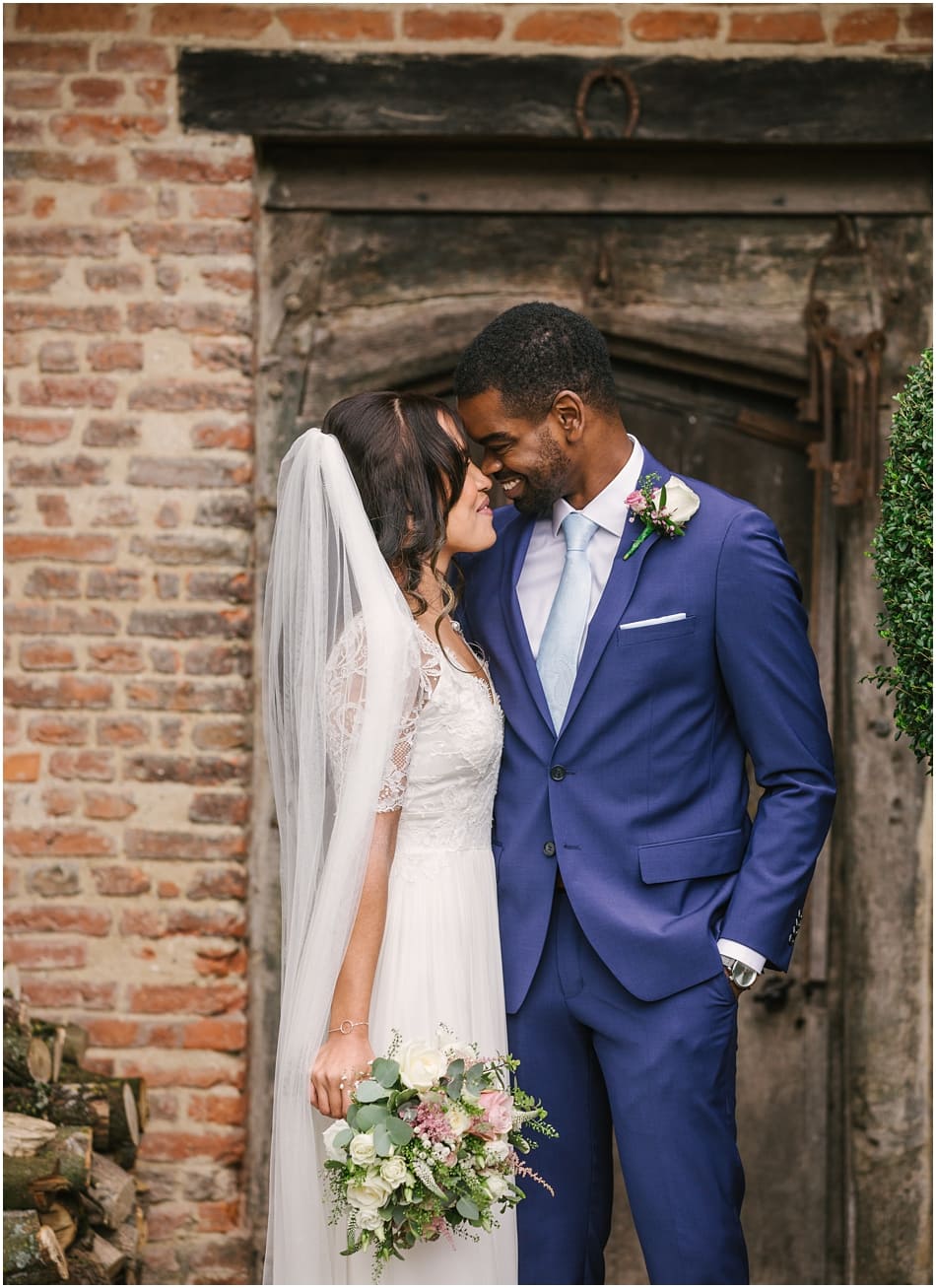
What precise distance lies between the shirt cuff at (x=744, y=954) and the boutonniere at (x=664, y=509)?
781mm

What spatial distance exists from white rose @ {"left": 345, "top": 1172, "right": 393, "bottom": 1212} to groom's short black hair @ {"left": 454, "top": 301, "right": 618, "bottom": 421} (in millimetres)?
1462

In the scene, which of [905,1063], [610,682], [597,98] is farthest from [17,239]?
[905,1063]

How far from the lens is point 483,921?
8.30 ft

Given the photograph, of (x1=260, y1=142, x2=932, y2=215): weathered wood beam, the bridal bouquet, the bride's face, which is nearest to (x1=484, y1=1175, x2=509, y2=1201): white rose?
the bridal bouquet

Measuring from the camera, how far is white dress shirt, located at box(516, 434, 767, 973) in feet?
8.77

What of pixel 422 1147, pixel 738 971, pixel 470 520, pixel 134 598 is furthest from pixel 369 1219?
pixel 134 598

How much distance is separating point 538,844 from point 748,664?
546 millimetres

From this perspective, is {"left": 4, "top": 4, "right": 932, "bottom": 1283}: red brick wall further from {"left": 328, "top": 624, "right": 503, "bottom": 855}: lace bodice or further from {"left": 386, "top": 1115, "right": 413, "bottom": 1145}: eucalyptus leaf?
{"left": 386, "top": 1115, "right": 413, "bottom": 1145}: eucalyptus leaf

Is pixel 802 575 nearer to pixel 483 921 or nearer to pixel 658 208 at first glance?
pixel 658 208

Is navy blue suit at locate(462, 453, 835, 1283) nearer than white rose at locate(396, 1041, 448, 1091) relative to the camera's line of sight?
No

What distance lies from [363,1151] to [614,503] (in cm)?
134

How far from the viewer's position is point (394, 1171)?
213 cm

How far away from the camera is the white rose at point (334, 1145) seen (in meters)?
2.20

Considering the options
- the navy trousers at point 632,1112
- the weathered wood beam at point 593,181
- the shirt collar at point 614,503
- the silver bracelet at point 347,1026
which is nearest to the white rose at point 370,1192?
the silver bracelet at point 347,1026
